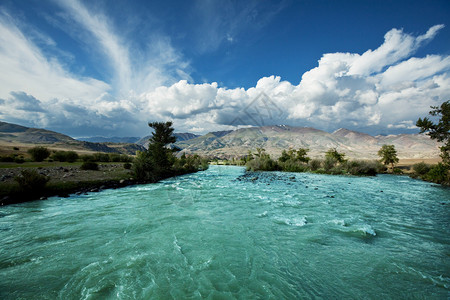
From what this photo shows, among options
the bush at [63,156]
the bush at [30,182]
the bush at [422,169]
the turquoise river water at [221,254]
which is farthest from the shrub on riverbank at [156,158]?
the bush at [422,169]

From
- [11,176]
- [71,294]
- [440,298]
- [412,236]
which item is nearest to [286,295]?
[440,298]

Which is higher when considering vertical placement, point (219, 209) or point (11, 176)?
point (11, 176)

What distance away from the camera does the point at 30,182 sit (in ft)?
54.2

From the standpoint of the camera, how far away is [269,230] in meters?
10.4

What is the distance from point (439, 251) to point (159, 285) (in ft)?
39.2

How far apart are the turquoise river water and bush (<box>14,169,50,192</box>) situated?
8.41ft

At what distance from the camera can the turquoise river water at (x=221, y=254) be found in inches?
220

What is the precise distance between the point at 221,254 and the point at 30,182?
19.9 m

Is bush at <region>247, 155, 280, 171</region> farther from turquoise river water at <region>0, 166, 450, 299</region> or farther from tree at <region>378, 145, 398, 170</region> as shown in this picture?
turquoise river water at <region>0, 166, 450, 299</region>

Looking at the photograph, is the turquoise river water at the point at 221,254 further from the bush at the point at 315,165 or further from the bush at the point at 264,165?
the bush at the point at 264,165

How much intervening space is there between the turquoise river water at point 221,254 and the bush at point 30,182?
101 inches

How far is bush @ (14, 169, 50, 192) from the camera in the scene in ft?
52.5

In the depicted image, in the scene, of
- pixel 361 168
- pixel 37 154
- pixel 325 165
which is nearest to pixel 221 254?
pixel 37 154

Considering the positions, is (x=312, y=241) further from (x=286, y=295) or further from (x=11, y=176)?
(x=11, y=176)
